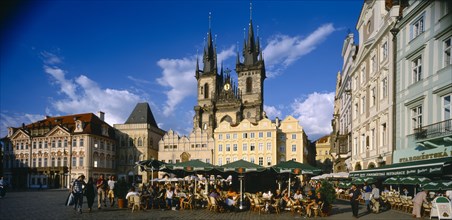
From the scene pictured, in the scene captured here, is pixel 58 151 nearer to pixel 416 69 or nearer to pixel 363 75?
pixel 363 75

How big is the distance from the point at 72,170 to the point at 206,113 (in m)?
33.0

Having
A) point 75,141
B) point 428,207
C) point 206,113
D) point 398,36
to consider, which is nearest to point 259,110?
point 206,113

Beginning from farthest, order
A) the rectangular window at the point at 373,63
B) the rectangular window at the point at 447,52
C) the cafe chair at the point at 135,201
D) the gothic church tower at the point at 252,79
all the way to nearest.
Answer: the gothic church tower at the point at 252,79 < the rectangular window at the point at 373,63 < the cafe chair at the point at 135,201 < the rectangular window at the point at 447,52

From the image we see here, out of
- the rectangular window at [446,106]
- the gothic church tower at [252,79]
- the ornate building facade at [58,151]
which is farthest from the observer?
the gothic church tower at [252,79]

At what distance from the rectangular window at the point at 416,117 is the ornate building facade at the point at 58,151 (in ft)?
180

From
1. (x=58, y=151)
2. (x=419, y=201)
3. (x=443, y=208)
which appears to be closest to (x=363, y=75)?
(x=419, y=201)

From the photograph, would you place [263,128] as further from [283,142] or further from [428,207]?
[428,207]

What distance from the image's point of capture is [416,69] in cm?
2120

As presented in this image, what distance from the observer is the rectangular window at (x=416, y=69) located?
20698 millimetres

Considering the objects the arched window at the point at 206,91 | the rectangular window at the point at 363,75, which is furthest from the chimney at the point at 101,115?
the rectangular window at the point at 363,75

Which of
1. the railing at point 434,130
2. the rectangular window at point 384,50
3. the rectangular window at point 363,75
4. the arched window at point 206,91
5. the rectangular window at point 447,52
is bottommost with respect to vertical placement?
the railing at point 434,130

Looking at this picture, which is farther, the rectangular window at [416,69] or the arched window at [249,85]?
the arched window at [249,85]

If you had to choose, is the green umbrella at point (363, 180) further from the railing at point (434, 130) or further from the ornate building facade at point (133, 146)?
the ornate building facade at point (133, 146)

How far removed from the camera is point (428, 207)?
659 inches
